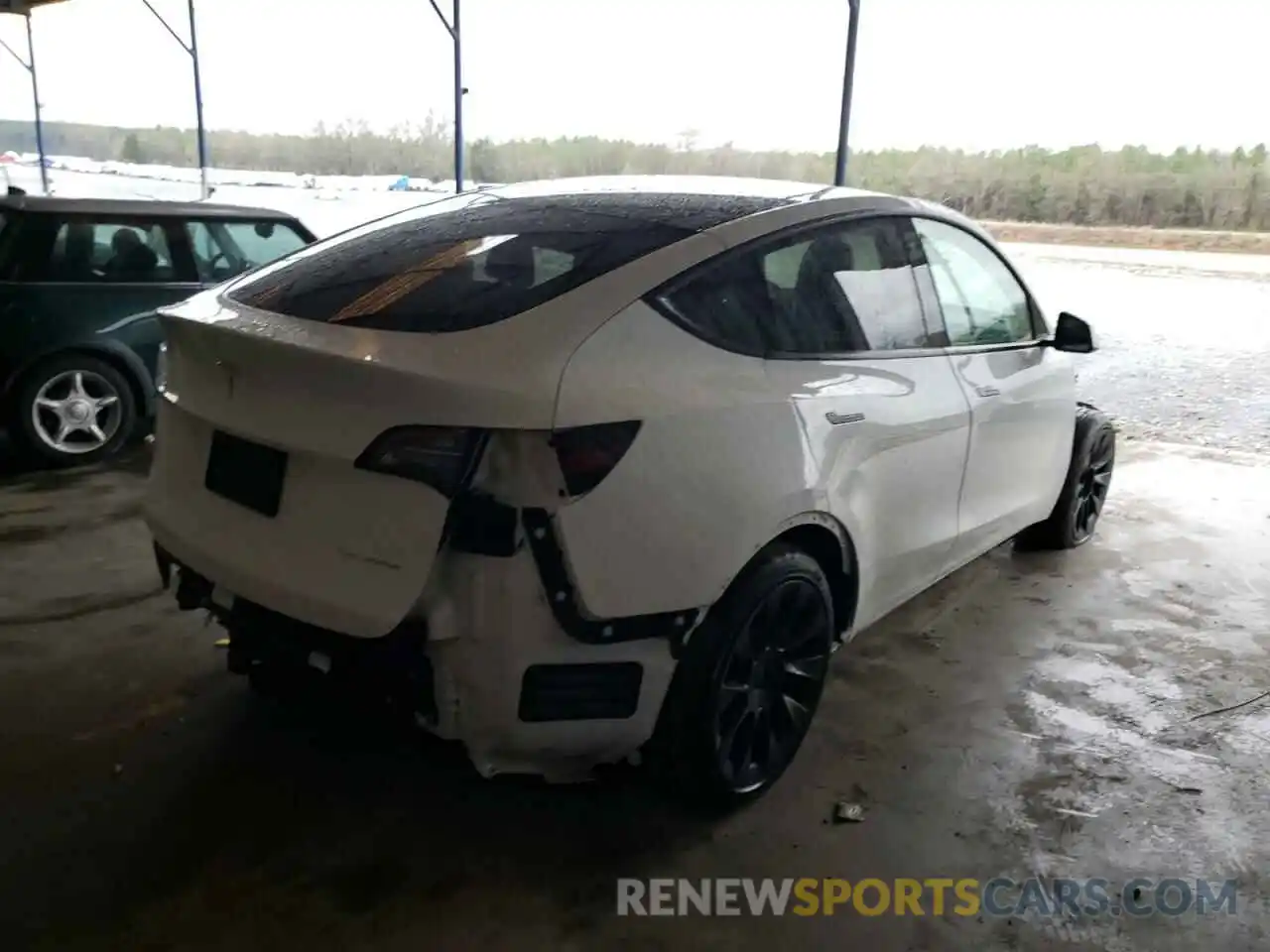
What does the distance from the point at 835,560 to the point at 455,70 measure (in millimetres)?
6809

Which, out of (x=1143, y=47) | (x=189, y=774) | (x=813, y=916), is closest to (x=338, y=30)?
(x=1143, y=47)

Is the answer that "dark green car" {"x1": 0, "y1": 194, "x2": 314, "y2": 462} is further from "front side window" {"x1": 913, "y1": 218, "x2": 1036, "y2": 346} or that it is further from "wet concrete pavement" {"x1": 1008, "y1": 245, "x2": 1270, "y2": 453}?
"wet concrete pavement" {"x1": 1008, "y1": 245, "x2": 1270, "y2": 453}

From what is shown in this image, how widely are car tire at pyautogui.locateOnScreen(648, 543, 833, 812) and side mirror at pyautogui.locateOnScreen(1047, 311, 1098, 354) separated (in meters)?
1.65

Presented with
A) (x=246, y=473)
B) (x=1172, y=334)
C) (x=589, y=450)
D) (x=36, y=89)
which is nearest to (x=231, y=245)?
(x=246, y=473)

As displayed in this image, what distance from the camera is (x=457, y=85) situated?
8.13 meters

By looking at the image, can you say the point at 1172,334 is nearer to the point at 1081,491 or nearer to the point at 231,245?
the point at 1081,491

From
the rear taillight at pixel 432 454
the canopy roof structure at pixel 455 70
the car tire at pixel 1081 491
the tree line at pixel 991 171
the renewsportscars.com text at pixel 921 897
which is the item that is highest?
the canopy roof structure at pixel 455 70

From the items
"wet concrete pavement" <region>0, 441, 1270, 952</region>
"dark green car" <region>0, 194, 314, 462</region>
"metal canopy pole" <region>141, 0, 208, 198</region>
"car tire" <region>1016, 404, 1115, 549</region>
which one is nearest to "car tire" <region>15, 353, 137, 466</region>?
"dark green car" <region>0, 194, 314, 462</region>

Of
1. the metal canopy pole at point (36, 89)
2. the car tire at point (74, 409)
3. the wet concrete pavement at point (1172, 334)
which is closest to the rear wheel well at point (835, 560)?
the car tire at point (74, 409)

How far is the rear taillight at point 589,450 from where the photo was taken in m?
1.89

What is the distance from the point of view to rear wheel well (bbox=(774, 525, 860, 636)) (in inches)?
97.3

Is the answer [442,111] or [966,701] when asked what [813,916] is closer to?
[966,701]

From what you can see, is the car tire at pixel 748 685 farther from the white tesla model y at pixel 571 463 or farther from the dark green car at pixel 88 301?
the dark green car at pixel 88 301

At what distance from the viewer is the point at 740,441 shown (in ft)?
7.16
